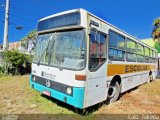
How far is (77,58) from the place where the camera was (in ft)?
17.8

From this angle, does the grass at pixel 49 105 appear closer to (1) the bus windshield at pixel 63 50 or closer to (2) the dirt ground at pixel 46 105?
(2) the dirt ground at pixel 46 105

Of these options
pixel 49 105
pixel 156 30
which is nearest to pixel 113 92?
pixel 49 105

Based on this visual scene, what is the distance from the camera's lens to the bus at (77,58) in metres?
5.35

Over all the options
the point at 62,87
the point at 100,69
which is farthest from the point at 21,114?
the point at 100,69

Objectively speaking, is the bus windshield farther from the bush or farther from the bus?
the bush

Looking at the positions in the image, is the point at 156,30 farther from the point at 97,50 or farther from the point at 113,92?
the point at 97,50

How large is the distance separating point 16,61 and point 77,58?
342 inches

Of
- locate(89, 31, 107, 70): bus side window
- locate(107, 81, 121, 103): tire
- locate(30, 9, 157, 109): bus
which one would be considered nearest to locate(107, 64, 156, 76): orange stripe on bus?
locate(30, 9, 157, 109): bus

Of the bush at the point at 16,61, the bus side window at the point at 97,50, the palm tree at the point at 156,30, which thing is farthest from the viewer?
the palm tree at the point at 156,30

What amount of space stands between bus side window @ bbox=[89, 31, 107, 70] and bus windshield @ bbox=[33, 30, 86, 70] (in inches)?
12.9

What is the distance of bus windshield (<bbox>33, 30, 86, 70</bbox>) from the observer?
539 cm

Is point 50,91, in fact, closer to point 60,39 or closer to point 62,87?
point 62,87

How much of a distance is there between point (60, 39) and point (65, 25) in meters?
0.46

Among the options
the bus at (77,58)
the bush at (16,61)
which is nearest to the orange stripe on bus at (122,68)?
the bus at (77,58)
